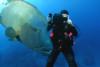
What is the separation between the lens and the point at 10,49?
20.8 ft

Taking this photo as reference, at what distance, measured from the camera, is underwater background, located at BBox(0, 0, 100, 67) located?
6.15 metres

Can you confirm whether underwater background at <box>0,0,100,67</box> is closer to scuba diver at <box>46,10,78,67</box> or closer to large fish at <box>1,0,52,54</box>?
large fish at <box>1,0,52,54</box>

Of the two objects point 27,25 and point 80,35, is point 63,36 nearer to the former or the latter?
point 80,35

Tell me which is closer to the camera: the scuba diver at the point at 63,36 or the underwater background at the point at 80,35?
the scuba diver at the point at 63,36

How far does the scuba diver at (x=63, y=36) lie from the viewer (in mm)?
5121

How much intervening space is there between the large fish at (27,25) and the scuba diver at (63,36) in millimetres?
999

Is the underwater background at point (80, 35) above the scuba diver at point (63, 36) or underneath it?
above

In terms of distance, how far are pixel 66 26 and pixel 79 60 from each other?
4.39ft

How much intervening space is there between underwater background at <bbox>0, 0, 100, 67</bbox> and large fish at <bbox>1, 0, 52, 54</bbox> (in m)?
0.12

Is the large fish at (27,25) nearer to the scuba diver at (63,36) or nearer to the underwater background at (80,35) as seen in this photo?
the underwater background at (80,35)

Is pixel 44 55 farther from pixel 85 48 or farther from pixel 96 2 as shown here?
pixel 96 2

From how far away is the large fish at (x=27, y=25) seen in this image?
6.20m

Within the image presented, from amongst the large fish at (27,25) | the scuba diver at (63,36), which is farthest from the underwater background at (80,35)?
the scuba diver at (63,36)

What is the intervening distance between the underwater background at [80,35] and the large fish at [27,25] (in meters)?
0.12
